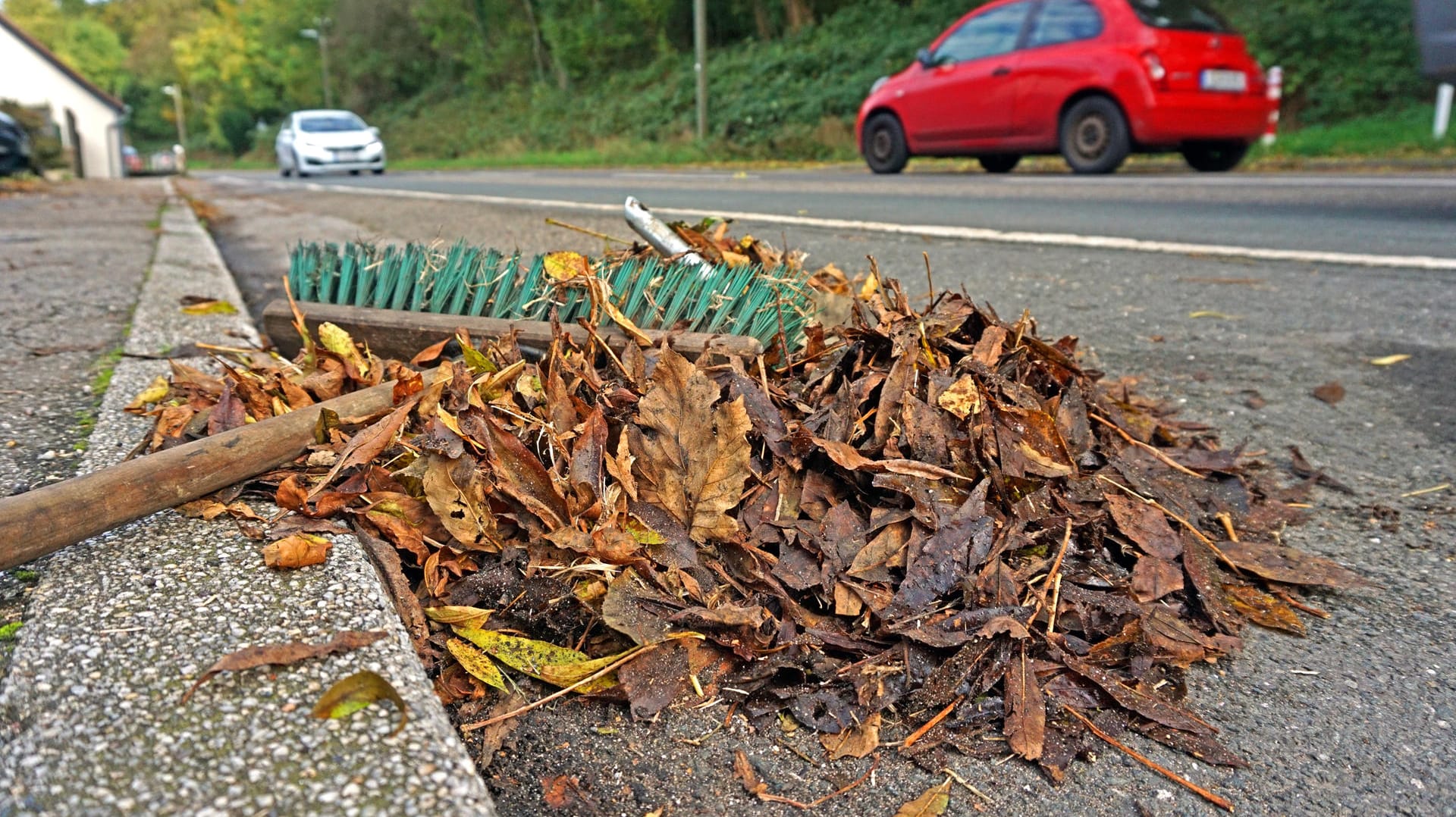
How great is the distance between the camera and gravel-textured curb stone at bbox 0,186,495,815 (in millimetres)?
907

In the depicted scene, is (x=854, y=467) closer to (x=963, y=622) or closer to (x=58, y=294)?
(x=963, y=622)

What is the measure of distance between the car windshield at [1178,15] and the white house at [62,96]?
3614 cm

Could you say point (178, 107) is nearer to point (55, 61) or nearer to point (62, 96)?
point (55, 61)

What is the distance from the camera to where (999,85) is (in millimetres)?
9484

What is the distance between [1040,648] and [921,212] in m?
5.11

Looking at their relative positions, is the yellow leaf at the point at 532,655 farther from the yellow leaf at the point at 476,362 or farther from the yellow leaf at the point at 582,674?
the yellow leaf at the point at 476,362

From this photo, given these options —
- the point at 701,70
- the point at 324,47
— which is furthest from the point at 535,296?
the point at 324,47

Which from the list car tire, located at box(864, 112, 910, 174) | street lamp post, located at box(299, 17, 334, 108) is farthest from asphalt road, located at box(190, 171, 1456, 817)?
street lamp post, located at box(299, 17, 334, 108)

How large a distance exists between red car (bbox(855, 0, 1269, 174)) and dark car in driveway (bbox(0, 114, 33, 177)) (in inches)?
489

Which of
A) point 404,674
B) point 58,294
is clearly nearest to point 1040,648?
point 404,674

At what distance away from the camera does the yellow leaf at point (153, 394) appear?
2027 mm

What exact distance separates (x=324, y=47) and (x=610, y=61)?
935 inches

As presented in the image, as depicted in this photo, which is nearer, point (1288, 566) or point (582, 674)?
point (582, 674)

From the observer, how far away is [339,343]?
209 cm
